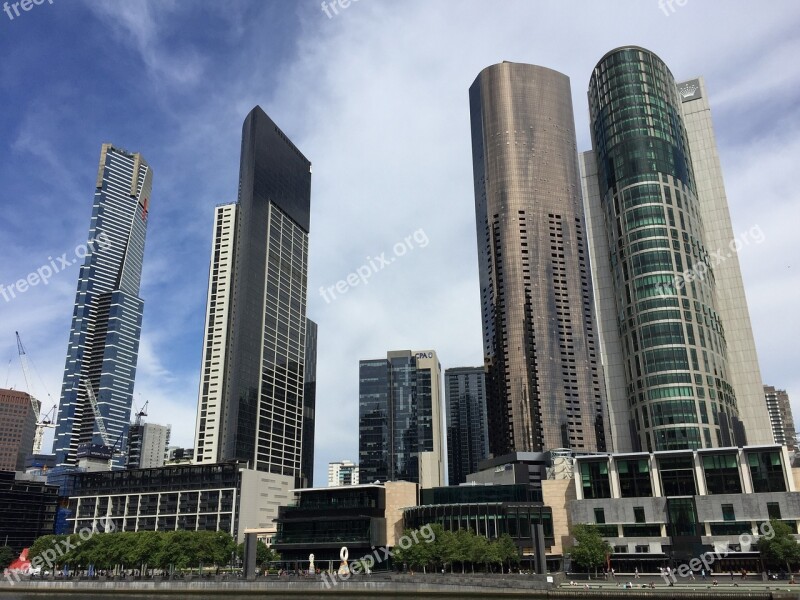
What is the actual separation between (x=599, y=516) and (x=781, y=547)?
3091 centimetres

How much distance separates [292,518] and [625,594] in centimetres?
9133

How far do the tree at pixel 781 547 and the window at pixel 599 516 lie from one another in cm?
2580

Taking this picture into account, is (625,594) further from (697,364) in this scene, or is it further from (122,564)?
(122,564)

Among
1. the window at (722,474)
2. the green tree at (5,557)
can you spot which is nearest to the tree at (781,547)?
the window at (722,474)

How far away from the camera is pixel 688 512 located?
378 ft

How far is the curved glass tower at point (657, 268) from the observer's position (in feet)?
511

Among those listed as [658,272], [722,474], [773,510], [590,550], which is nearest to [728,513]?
[722,474]

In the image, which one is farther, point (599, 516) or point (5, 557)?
point (5, 557)

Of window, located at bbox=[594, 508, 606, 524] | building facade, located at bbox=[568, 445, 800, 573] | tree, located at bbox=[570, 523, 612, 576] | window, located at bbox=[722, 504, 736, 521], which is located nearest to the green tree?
building facade, located at bbox=[568, 445, 800, 573]

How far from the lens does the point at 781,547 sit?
9631 cm

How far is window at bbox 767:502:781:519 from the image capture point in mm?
108562

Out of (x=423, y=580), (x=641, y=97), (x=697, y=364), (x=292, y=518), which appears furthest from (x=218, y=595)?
(x=641, y=97)

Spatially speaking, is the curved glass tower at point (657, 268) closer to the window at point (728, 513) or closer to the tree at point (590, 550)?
the window at point (728, 513)

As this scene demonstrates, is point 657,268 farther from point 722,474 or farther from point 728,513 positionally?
point 728,513
